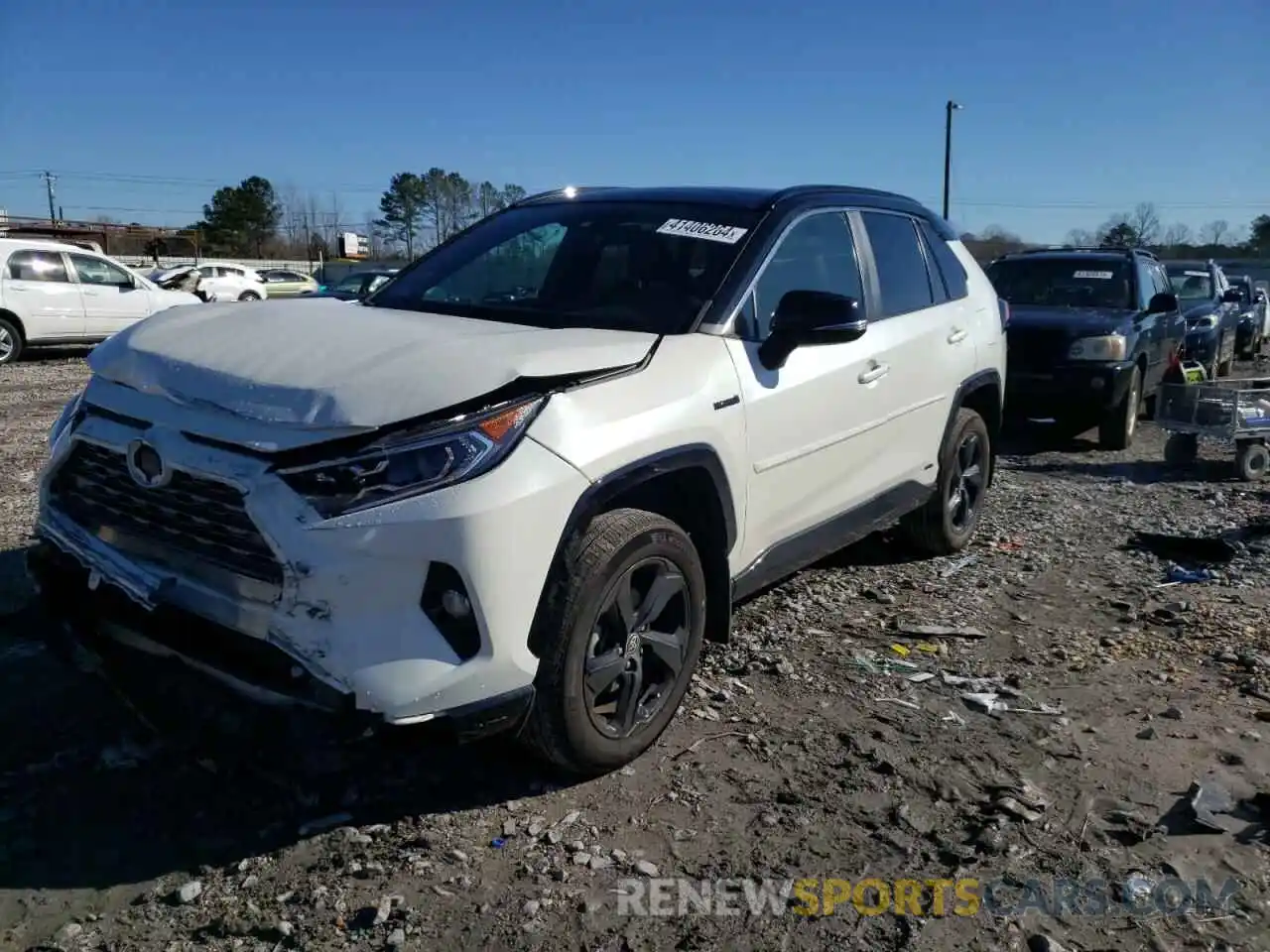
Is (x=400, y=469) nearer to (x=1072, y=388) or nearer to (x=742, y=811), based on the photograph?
(x=742, y=811)

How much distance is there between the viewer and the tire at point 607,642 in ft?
9.20

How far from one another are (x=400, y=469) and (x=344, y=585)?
318 millimetres

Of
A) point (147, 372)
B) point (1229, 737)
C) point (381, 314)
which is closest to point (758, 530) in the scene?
point (381, 314)

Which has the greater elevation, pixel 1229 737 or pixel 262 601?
pixel 262 601

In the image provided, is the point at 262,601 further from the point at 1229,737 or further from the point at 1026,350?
the point at 1026,350

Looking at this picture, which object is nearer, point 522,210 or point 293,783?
point 293,783

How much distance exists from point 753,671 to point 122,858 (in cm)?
227

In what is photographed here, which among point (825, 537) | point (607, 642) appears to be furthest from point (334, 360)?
point (825, 537)

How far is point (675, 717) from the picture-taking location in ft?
11.9

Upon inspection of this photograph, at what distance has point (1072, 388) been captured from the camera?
8.92 m

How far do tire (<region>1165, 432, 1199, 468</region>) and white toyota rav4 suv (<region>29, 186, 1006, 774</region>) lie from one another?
5.23 meters

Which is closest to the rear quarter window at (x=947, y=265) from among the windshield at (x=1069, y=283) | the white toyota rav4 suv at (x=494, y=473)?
the white toyota rav4 suv at (x=494, y=473)

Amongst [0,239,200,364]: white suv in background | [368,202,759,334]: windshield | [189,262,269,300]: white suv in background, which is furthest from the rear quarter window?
[189,262,269,300]: white suv in background

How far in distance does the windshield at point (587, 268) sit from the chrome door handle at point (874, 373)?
0.80 m
